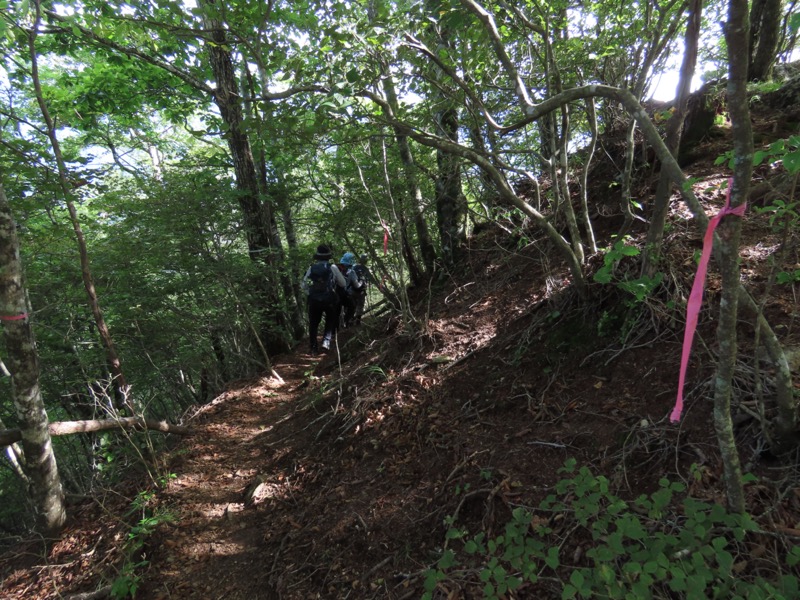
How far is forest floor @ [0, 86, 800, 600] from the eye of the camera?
7.79ft

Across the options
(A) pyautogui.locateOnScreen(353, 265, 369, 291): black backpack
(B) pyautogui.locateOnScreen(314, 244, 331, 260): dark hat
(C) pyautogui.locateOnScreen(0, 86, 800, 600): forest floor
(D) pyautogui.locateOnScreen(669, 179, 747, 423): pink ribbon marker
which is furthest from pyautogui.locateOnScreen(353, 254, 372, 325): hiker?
(D) pyautogui.locateOnScreen(669, 179, 747, 423): pink ribbon marker

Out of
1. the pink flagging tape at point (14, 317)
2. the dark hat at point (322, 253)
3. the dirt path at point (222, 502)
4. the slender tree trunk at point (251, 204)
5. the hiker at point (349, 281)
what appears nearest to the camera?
the dirt path at point (222, 502)

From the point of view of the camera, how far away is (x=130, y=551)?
3.41 metres

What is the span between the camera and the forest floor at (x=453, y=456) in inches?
93.5

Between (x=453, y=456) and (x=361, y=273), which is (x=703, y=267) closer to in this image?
(x=453, y=456)

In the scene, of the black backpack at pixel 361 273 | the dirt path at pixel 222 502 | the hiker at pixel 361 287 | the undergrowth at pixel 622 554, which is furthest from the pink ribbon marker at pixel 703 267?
the black backpack at pixel 361 273

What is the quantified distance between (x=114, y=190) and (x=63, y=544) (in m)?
5.21

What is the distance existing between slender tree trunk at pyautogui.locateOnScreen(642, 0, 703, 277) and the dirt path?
4001 mm

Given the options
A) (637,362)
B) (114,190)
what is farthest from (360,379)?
(114,190)

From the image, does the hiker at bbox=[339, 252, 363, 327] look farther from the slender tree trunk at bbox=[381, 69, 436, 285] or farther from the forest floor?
the forest floor

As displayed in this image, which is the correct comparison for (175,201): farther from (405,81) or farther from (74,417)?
(74,417)

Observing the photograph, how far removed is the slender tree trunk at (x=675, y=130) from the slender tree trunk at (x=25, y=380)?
5.38m

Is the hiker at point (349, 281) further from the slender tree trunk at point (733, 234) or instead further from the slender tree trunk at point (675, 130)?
the slender tree trunk at point (733, 234)

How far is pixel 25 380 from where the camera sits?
3602 millimetres
